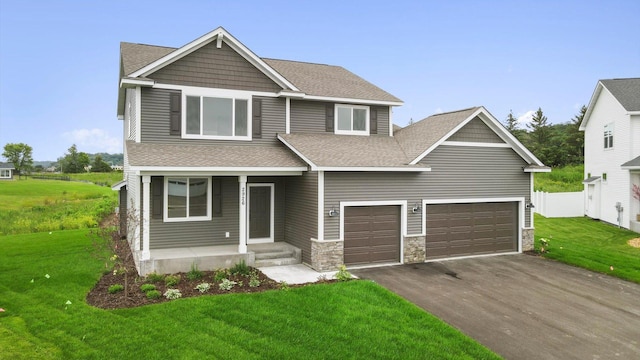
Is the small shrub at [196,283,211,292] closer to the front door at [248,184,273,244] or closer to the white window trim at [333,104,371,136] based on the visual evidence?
the front door at [248,184,273,244]

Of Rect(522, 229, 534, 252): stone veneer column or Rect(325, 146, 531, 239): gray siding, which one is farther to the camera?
Rect(522, 229, 534, 252): stone veneer column

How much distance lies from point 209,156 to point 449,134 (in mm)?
7930

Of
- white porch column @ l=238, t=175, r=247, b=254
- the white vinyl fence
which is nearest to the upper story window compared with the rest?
the white vinyl fence

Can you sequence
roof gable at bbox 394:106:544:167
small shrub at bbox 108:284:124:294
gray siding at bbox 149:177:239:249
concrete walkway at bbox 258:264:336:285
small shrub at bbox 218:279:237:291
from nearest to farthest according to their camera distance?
small shrub at bbox 108:284:124:294
small shrub at bbox 218:279:237:291
concrete walkway at bbox 258:264:336:285
gray siding at bbox 149:177:239:249
roof gable at bbox 394:106:544:167

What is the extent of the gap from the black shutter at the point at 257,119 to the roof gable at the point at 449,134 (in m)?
5.18

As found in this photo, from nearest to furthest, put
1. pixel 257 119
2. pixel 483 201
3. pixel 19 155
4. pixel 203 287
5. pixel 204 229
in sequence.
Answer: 1. pixel 203 287
2. pixel 204 229
3. pixel 257 119
4. pixel 483 201
5. pixel 19 155

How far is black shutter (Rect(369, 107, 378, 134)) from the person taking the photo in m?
16.2

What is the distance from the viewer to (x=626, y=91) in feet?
77.5

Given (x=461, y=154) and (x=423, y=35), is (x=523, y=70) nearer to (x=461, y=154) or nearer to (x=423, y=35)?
(x=423, y=35)

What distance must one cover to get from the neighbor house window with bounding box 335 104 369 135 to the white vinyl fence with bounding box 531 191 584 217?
1641cm

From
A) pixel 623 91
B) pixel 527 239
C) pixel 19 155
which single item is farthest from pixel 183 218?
pixel 19 155

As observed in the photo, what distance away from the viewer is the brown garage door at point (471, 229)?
46.3 feet

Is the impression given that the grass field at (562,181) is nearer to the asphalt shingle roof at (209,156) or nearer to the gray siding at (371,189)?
the gray siding at (371,189)

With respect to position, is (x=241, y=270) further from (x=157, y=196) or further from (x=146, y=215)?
(x=157, y=196)
